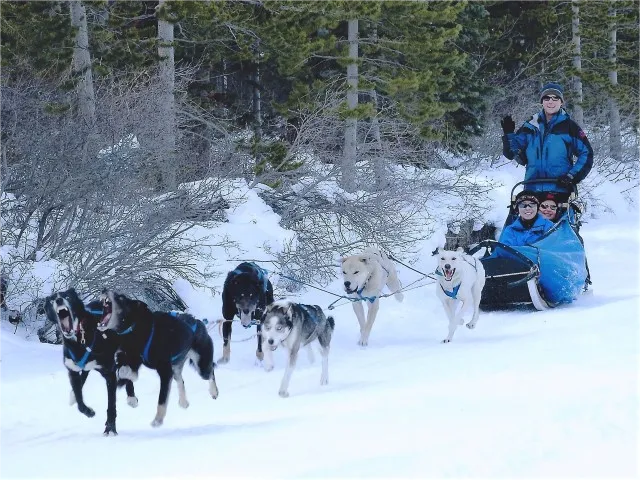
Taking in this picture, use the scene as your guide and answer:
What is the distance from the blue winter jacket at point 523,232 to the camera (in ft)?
32.1

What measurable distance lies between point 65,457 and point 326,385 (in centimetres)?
227

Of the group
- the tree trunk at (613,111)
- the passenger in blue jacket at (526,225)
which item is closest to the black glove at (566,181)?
the passenger in blue jacket at (526,225)

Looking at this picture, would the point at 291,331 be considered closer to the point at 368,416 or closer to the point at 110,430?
the point at 368,416

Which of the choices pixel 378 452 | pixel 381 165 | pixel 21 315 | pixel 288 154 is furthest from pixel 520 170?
pixel 378 452

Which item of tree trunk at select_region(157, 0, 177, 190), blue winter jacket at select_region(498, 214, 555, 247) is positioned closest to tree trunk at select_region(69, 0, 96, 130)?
tree trunk at select_region(157, 0, 177, 190)

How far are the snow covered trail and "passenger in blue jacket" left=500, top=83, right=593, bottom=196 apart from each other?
9.06 feet

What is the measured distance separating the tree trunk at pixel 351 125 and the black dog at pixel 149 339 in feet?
27.5

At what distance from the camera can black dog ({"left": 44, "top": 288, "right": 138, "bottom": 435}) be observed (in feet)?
13.4

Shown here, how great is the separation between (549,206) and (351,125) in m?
5.14

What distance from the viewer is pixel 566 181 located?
9891 mm

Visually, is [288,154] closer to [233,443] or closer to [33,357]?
[33,357]

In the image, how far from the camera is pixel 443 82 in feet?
60.5

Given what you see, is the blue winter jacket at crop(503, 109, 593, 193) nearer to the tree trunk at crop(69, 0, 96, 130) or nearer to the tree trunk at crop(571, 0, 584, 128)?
the tree trunk at crop(69, 0, 96, 130)

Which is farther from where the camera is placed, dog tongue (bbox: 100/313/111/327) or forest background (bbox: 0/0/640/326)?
forest background (bbox: 0/0/640/326)
